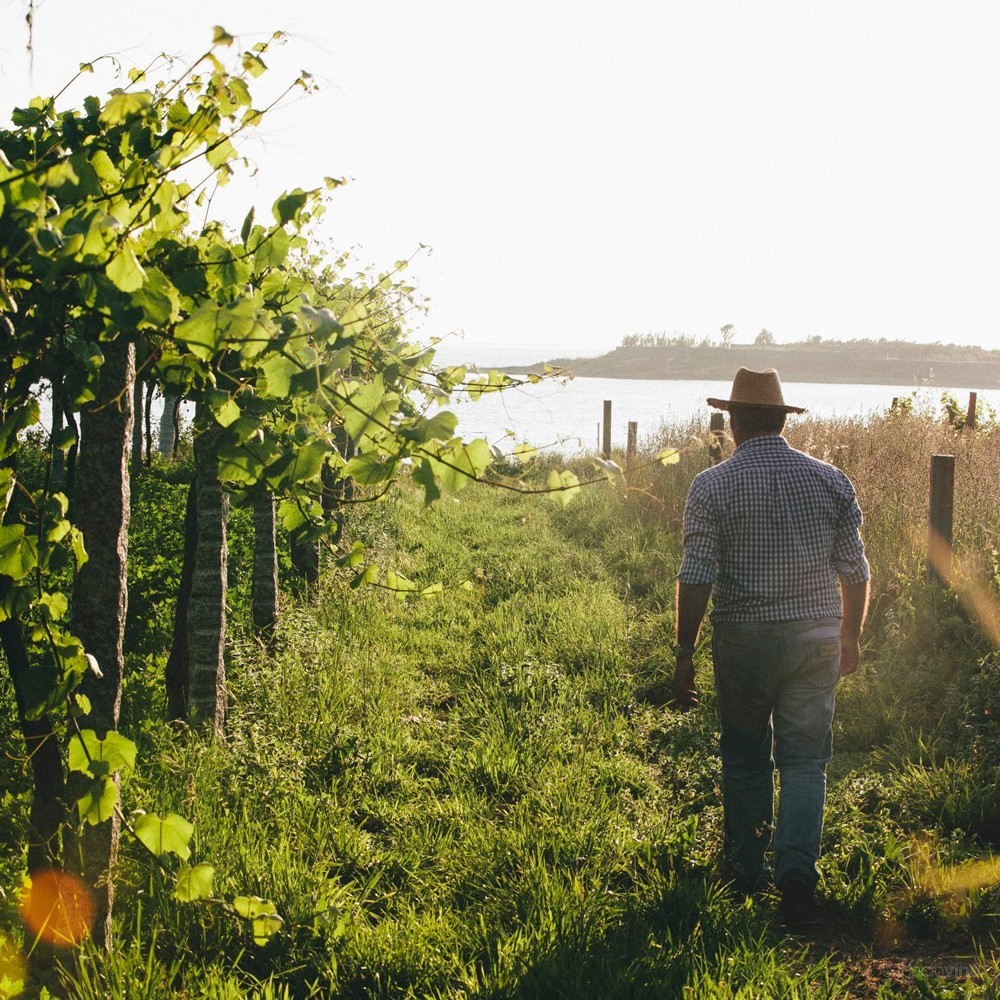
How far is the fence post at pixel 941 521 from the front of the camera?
6504mm

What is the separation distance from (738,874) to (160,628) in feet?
15.0

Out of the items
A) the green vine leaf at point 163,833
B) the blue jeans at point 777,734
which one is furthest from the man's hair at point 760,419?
the green vine leaf at point 163,833

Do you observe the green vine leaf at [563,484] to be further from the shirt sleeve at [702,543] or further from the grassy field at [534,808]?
the shirt sleeve at [702,543]

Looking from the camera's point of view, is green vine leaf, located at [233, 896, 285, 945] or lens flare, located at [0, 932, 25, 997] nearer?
green vine leaf, located at [233, 896, 285, 945]

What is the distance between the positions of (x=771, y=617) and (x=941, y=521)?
366 cm

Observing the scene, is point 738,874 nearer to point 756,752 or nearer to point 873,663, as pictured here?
point 756,752

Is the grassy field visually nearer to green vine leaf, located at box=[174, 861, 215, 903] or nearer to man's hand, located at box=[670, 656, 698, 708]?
green vine leaf, located at box=[174, 861, 215, 903]

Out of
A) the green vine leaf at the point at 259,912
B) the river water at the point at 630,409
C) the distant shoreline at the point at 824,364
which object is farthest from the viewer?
the distant shoreline at the point at 824,364

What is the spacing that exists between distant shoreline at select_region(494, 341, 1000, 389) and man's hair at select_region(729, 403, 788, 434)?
82.9 metres

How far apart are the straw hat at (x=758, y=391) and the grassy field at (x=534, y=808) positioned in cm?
108

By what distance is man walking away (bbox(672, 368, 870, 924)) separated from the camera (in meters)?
3.64

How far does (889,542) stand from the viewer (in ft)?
25.2

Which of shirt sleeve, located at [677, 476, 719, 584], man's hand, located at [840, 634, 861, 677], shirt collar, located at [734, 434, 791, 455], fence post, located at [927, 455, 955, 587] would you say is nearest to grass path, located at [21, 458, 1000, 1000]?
man's hand, located at [840, 634, 861, 677]

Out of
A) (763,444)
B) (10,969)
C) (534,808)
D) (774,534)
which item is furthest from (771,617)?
(10,969)
